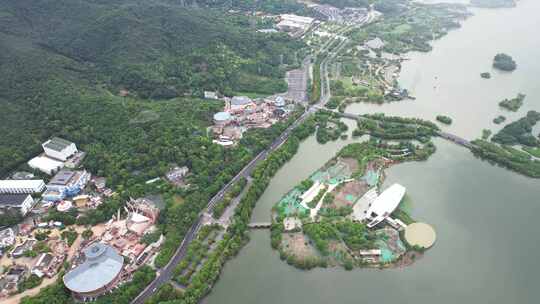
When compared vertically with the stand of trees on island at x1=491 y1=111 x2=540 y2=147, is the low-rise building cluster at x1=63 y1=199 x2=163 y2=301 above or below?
below

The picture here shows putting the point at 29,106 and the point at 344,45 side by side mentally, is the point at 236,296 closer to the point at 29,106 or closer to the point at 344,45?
the point at 29,106

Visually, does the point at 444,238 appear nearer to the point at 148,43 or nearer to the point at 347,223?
the point at 347,223

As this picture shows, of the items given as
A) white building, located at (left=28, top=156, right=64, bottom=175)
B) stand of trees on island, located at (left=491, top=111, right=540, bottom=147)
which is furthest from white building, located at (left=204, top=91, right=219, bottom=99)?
stand of trees on island, located at (left=491, top=111, right=540, bottom=147)

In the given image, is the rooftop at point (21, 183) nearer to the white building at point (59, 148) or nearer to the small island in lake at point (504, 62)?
the white building at point (59, 148)

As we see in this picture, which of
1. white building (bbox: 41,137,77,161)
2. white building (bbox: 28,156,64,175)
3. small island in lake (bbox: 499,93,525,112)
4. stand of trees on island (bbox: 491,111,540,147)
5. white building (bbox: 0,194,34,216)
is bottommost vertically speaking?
white building (bbox: 0,194,34,216)

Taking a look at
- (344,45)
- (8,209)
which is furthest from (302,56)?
(8,209)

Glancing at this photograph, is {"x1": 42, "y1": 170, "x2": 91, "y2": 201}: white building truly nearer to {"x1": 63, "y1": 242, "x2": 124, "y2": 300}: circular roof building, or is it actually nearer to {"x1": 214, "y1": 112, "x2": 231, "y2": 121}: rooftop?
{"x1": 63, "y1": 242, "x2": 124, "y2": 300}: circular roof building
